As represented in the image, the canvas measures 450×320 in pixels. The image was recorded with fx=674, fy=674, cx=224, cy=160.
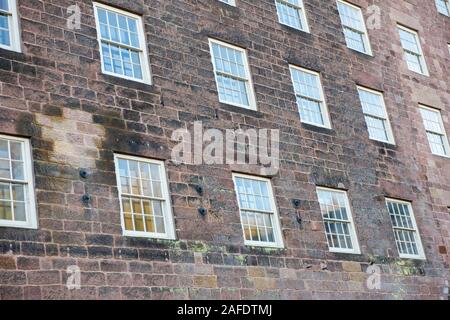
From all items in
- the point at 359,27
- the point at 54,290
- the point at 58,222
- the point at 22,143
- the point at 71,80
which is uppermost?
the point at 359,27

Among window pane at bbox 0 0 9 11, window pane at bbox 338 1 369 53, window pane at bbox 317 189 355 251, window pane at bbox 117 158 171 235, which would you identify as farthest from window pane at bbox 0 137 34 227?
window pane at bbox 338 1 369 53

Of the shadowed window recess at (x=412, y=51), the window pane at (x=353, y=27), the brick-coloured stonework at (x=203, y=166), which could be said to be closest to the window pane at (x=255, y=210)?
the brick-coloured stonework at (x=203, y=166)

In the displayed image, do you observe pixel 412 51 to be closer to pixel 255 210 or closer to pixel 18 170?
pixel 255 210

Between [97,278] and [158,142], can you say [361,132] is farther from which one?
[97,278]

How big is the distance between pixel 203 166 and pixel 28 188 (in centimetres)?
410

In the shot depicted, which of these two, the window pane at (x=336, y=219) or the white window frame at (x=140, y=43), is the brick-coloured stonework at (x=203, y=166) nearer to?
the white window frame at (x=140, y=43)

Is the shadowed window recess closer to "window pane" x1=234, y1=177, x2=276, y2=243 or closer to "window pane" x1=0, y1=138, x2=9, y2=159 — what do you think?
"window pane" x1=234, y1=177, x2=276, y2=243

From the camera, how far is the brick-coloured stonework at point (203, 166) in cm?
1187

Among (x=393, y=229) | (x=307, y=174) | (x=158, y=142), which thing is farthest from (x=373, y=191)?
(x=158, y=142)

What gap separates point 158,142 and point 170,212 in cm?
152

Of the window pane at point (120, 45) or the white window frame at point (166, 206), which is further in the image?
the window pane at point (120, 45)

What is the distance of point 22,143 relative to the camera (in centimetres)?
1186

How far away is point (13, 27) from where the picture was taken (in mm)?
12633

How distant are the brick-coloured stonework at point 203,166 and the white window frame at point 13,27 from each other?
4.9 inches
